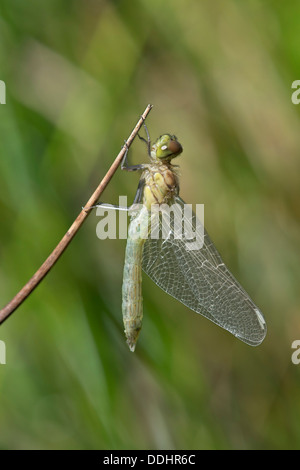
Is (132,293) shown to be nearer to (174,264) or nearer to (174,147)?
(174,264)

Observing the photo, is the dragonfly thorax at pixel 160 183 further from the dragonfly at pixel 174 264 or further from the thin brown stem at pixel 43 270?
the thin brown stem at pixel 43 270

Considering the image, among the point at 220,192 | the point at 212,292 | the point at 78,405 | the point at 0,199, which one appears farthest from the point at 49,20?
the point at 78,405

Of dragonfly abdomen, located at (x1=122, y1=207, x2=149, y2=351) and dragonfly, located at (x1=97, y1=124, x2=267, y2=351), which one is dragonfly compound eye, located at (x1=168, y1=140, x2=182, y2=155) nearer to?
dragonfly, located at (x1=97, y1=124, x2=267, y2=351)

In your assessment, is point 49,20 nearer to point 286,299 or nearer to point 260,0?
point 260,0

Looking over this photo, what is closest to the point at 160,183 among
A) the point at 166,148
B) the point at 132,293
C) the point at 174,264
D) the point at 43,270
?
the point at 166,148

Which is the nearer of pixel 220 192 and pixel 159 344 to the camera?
pixel 159 344
